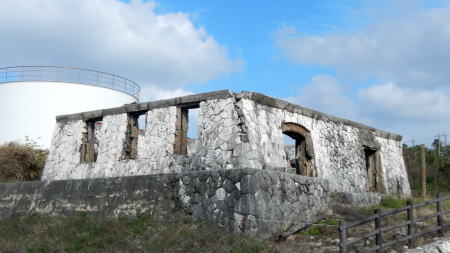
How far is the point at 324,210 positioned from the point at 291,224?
1.57m

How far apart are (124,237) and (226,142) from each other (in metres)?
3.40

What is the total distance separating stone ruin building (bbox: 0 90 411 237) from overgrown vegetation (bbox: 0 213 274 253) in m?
0.47

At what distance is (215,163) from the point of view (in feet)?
43.3

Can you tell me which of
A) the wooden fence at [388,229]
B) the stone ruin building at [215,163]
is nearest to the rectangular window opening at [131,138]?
the stone ruin building at [215,163]

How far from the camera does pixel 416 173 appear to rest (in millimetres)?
25375

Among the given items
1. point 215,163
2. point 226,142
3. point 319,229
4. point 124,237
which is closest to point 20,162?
point 215,163

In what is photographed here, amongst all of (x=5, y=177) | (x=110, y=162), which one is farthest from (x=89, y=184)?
(x=5, y=177)

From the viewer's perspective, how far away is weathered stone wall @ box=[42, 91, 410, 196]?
43.4 feet

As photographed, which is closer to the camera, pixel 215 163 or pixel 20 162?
pixel 215 163

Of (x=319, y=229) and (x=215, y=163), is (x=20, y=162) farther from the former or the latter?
(x=319, y=229)

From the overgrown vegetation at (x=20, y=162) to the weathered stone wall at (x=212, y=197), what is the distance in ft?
20.1

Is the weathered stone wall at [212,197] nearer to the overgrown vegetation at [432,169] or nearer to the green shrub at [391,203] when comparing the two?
the green shrub at [391,203]

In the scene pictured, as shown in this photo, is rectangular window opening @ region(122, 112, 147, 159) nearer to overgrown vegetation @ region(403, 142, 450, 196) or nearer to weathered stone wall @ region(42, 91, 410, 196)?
weathered stone wall @ region(42, 91, 410, 196)

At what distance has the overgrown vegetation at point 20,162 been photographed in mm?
19984
